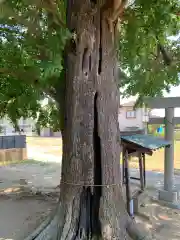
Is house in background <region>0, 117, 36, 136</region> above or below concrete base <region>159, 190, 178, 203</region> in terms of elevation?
above

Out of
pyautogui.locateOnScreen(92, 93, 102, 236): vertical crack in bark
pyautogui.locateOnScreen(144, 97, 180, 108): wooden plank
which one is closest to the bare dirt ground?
pyautogui.locateOnScreen(92, 93, 102, 236): vertical crack in bark

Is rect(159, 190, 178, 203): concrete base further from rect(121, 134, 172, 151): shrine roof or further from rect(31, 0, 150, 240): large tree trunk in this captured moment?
rect(31, 0, 150, 240): large tree trunk

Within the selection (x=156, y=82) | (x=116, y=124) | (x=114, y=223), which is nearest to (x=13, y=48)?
(x=116, y=124)

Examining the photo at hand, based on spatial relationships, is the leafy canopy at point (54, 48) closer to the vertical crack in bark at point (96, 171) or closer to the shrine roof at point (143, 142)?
the vertical crack in bark at point (96, 171)

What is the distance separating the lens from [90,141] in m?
4.97

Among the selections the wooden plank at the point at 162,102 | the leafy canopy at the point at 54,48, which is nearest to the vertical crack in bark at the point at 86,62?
the leafy canopy at the point at 54,48

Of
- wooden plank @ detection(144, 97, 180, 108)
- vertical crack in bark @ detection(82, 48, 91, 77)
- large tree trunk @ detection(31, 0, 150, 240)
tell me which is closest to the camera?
large tree trunk @ detection(31, 0, 150, 240)

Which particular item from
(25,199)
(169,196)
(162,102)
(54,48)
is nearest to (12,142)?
(25,199)

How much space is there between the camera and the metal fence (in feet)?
50.5

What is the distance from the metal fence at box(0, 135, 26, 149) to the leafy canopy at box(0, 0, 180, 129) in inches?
308

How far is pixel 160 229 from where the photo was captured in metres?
5.96

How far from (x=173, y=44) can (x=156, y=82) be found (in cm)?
141

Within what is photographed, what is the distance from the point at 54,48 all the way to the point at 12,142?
1207 cm

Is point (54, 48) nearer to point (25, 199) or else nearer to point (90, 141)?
point (90, 141)
